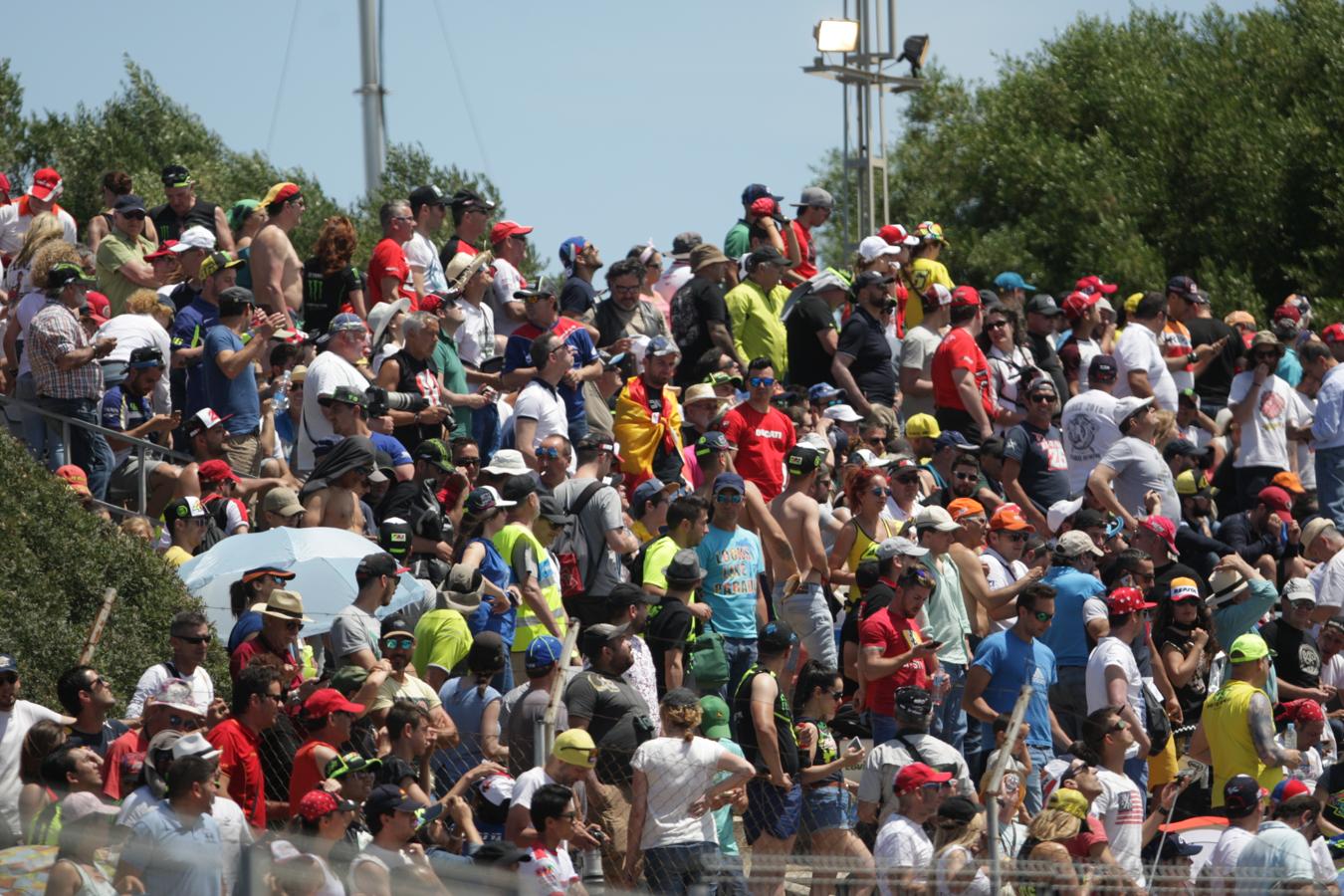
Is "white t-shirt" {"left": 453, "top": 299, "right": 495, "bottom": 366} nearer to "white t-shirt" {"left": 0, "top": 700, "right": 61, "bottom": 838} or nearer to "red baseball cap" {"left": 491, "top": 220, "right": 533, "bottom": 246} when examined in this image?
"red baseball cap" {"left": 491, "top": 220, "right": 533, "bottom": 246}

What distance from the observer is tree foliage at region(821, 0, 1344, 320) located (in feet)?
102

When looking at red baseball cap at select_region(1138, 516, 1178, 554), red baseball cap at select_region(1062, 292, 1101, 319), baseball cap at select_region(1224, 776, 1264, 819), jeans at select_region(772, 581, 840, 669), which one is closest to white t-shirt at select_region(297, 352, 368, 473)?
jeans at select_region(772, 581, 840, 669)

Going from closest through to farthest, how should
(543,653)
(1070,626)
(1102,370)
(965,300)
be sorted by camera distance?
(543,653) → (1070,626) → (1102,370) → (965,300)

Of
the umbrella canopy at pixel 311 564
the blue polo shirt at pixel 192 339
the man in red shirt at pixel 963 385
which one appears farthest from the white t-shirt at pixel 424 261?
the umbrella canopy at pixel 311 564

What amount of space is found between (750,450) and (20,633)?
472 centimetres

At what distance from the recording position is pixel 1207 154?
32.0 meters

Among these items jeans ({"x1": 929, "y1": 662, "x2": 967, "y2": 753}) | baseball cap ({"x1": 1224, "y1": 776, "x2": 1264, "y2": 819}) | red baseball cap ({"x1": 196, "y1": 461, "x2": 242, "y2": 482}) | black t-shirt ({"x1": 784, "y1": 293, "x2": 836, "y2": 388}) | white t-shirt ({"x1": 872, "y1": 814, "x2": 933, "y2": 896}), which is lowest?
white t-shirt ({"x1": 872, "y1": 814, "x2": 933, "y2": 896})

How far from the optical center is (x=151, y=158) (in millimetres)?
31984

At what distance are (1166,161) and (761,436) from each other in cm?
2015

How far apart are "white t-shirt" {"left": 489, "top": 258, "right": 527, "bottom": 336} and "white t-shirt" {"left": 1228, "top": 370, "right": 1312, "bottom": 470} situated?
5738 mm

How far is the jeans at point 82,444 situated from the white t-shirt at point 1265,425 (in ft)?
28.6

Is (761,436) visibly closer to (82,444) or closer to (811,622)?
(811,622)

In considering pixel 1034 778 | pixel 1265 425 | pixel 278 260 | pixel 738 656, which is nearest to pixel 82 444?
pixel 278 260

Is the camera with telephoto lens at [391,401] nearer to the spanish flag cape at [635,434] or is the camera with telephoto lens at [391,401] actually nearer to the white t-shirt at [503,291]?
the spanish flag cape at [635,434]
